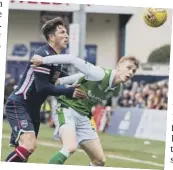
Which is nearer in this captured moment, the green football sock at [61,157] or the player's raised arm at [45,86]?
the green football sock at [61,157]

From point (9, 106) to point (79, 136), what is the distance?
0.94m

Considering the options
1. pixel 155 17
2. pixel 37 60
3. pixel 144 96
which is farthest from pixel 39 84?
pixel 144 96

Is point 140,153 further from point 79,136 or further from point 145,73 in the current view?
point 145,73

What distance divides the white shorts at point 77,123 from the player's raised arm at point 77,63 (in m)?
0.50

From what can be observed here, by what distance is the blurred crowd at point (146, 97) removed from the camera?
708 inches

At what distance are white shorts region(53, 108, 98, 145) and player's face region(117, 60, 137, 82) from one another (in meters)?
0.69

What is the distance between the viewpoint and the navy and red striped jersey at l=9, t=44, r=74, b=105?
921cm

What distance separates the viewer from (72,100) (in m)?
9.42

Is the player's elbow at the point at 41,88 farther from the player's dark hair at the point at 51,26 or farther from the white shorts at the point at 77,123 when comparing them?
the player's dark hair at the point at 51,26

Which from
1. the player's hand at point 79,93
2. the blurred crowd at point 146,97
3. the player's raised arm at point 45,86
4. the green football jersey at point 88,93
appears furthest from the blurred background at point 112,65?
the player's raised arm at point 45,86

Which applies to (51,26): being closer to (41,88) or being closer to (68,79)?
(68,79)

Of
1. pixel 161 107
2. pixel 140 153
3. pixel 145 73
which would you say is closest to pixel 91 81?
pixel 140 153

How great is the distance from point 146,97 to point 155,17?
9.08m

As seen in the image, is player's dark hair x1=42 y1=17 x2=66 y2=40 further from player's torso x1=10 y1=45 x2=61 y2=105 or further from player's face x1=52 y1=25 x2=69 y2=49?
player's torso x1=10 y1=45 x2=61 y2=105
